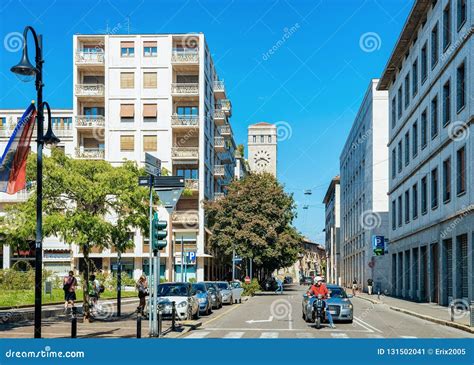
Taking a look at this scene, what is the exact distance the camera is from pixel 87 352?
48.0 ft

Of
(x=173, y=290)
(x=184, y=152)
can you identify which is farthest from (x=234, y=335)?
(x=184, y=152)

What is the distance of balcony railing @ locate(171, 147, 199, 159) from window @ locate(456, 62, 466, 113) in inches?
1369

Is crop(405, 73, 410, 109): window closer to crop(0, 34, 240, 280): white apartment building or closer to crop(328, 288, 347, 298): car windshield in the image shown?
crop(0, 34, 240, 280): white apartment building

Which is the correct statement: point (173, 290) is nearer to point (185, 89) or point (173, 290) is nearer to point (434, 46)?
point (434, 46)

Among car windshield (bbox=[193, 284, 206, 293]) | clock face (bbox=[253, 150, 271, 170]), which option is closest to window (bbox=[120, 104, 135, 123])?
car windshield (bbox=[193, 284, 206, 293])

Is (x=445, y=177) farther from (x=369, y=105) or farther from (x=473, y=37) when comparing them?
(x=369, y=105)

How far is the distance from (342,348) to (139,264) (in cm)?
5126

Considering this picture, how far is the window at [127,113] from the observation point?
67562 mm

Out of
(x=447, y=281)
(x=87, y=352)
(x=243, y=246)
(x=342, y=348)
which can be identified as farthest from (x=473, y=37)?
(x=243, y=246)

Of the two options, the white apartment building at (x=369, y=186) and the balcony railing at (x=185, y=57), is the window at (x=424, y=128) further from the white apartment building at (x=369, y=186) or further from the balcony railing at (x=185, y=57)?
the balcony railing at (x=185, y=57)

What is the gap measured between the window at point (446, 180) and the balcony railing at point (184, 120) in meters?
32.4

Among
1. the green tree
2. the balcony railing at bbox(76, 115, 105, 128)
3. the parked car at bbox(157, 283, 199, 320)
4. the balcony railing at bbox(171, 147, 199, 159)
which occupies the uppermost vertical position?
the balcony railing at bbox(76, 115, 105, 128)

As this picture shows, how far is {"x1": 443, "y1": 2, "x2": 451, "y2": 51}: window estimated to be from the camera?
3788cm

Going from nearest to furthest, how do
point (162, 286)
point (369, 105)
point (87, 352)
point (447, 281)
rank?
point (87, 352) < point (162, 286) < point (447, 281) < point (369, 105)
